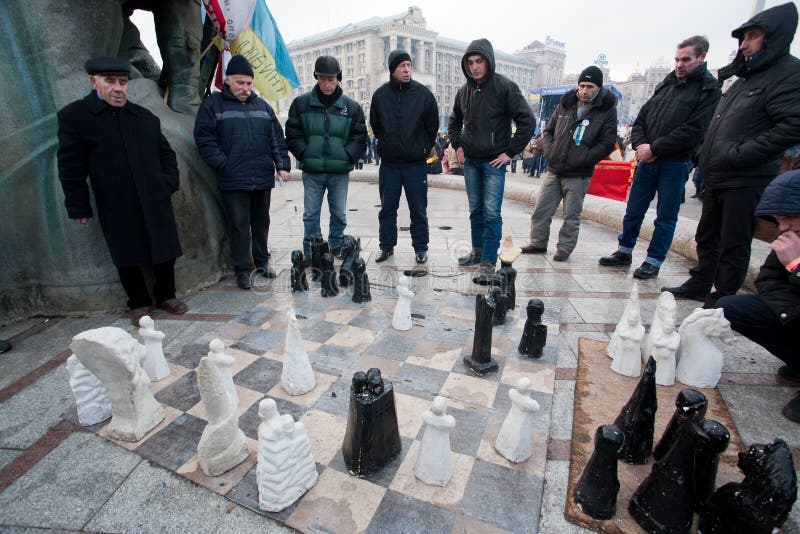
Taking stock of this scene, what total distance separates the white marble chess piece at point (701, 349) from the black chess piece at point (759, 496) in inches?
38.2

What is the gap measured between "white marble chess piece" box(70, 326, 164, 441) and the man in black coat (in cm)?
377

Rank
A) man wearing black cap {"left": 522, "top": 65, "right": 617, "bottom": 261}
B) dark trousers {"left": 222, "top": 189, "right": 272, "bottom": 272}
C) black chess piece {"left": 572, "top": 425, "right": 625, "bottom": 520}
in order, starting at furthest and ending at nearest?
man wearing black cap {"left": 522, "top": 65, "right": 617, "bottom": 261} → dark trousers {"left": 222, "top": 189, "right": 272, "bottom": 272} → black chess piece {"left": 572, "top": 425, "right": 625, "bottom": 520}

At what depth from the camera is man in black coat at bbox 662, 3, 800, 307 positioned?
8.96 feet

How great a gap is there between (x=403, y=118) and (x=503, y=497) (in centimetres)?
334

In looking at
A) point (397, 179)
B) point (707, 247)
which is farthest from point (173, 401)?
point (707, 247)

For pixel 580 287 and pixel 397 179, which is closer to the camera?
pixel 580 287

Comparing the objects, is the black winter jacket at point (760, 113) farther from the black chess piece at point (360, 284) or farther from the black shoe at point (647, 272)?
the black chess piece at point (360, 284)

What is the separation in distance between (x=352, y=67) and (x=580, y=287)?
224 feet

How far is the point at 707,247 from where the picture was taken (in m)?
3.41

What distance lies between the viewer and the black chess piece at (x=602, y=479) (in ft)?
4.71

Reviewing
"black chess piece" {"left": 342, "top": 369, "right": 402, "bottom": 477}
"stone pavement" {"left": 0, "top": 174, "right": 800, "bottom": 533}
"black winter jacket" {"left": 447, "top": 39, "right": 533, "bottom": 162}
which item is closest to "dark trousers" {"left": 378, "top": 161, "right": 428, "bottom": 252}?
"stone pavement" {"left": 0, "top": 174, "right": 800, "bottom": 533}

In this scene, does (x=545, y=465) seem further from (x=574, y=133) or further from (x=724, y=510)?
(x=574, y=133)

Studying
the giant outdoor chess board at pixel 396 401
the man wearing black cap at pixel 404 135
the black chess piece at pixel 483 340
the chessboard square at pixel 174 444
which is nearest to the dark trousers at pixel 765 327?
the giant outdoor chess board at pixel 396 401

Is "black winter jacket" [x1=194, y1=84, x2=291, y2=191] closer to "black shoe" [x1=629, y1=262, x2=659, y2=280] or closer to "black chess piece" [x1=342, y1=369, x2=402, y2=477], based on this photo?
"black chess piece" [x1=342, y1=369, x2=402, y2=477]
